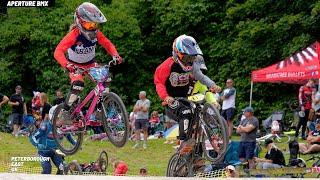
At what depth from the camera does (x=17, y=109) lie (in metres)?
21.9

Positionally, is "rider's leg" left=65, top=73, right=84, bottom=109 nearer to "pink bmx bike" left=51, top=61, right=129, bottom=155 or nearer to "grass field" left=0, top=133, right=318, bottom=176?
"pink bmx bike" left=51, top=61, right=129, bottom=155

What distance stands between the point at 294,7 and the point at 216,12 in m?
2.95

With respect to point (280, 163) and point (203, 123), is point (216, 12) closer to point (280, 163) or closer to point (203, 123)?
point (280, 163)

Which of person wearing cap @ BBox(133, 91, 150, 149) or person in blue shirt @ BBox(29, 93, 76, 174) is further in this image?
person wearing cap @ BBox(133, 91, 150, 149)

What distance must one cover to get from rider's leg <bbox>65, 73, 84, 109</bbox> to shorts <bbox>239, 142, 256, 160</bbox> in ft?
16.8

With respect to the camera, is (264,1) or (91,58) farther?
(264,1)

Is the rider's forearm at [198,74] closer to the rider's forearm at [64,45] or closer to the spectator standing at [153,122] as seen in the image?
the rider's forearm at [64,45]

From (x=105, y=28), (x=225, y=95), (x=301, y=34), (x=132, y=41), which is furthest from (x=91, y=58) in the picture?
(x=301, y=34)

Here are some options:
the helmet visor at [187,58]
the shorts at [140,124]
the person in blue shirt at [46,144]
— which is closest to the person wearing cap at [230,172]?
the helmet visor at [187,58]

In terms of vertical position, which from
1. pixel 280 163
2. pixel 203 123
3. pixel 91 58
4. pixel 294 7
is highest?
pixel 294 7

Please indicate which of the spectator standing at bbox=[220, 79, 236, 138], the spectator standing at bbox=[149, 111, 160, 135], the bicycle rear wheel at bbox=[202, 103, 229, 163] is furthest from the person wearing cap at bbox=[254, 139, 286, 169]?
the spectator standing at bbox=[149, 111, 160, 135]

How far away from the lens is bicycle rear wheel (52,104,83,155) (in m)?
12.4

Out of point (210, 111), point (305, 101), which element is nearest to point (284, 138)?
point (305, 101)

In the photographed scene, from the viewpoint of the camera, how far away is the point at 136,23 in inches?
1217
